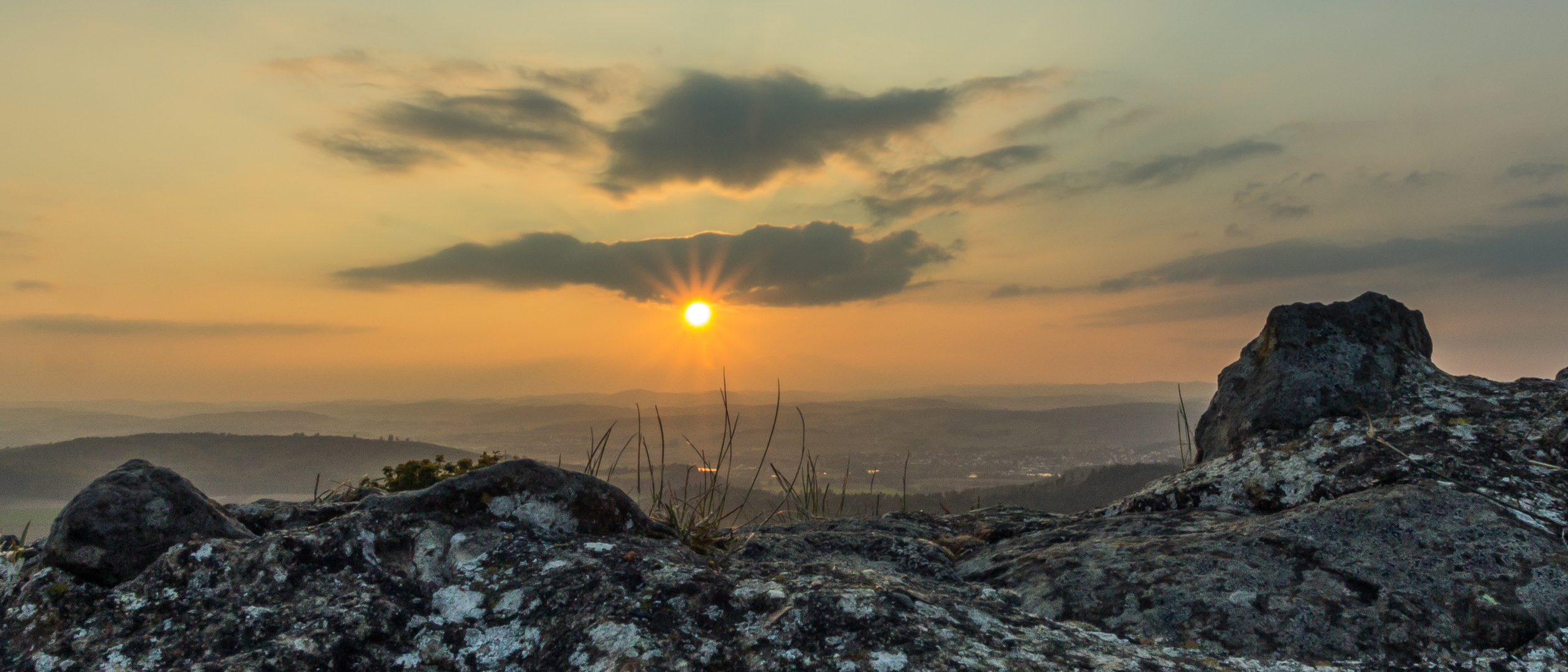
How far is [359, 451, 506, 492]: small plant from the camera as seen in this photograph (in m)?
5.66

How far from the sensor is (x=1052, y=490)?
103 metres

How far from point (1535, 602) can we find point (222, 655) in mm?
4981

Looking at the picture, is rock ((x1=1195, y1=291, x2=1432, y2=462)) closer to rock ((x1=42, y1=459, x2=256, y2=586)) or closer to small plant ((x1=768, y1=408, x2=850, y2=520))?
small plant ((x1=768, y1=408, x2=850, y2=520))

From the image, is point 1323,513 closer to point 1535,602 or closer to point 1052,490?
point 1535,602

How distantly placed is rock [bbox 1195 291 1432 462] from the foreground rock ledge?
1.76 feet

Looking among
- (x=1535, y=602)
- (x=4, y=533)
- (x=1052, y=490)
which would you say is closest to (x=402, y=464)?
(x=4, y=533)

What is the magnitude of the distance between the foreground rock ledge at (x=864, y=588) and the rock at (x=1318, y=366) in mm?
538

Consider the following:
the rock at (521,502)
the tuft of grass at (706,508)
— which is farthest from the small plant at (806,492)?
the rock at (521,502)

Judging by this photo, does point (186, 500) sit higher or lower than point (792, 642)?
higher

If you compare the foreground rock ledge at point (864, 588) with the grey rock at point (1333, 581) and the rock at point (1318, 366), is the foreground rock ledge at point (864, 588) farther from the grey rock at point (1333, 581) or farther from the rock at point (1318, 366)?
the rock at point (1318, 366)

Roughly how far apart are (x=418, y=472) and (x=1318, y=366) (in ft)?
22.1

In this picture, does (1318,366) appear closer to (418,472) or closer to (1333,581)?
(1333,581)

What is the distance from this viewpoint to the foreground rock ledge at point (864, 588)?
2607 millimetres

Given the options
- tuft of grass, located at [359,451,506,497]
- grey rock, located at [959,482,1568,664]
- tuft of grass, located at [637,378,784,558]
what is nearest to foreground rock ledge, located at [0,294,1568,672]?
grey rock, located at [959,482,1568,664]
